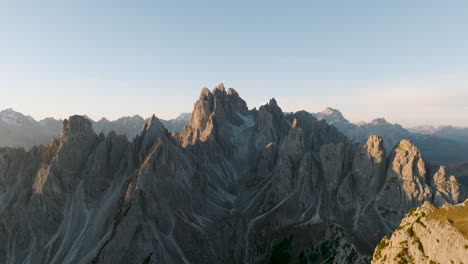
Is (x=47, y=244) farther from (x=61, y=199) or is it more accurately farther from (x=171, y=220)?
(x=171, y=220)

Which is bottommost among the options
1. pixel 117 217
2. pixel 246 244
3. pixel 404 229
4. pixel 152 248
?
pixel 246 244

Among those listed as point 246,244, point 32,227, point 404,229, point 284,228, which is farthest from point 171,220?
point 404,229

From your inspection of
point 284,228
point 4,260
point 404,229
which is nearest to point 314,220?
point 284,228

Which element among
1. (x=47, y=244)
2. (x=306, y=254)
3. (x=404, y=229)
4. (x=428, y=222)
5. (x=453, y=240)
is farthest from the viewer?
(x=47, y=244)

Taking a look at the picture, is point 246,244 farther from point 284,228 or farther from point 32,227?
point 32,227

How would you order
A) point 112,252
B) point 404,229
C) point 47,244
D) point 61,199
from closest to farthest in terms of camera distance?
point 404,229
point 112,252
point 47,244
point 61,199

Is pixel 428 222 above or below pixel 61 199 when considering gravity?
above

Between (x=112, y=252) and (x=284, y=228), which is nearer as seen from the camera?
(x=112, y=252)
